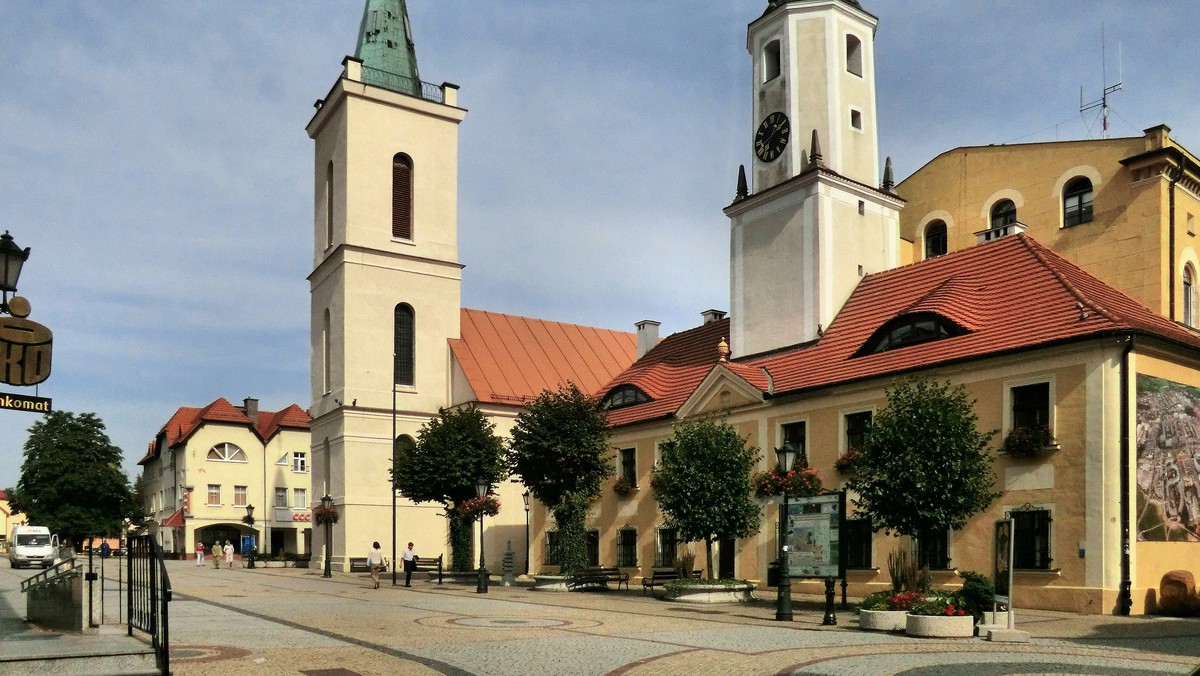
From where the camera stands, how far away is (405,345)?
52062mm

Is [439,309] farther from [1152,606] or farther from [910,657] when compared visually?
[910,657]

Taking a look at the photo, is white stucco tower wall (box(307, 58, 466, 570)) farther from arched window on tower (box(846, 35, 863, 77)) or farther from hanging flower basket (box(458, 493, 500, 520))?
arched window on tower (box(846, 35, 863, 77))

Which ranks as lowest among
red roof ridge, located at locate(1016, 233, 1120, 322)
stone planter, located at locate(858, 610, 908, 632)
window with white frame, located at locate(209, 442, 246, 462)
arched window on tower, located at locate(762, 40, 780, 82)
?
window with white frame, located at locate(209, 442, 246, 462)

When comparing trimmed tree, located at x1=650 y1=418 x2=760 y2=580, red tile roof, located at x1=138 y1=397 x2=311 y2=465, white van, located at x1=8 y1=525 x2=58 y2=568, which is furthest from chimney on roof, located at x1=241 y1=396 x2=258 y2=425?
trimmed tree, located at x1=650 y1=418 x2=760 y2=580

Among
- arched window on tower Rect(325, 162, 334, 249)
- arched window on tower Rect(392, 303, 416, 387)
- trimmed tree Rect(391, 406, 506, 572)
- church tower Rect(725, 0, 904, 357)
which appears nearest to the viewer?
church tower Rect(725, 0, 904, 357)

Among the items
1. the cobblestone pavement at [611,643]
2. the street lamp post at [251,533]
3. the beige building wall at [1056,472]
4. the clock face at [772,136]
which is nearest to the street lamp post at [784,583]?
the cobblestone pavement at [611,643]

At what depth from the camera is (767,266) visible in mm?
36219

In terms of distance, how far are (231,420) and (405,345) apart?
3274cm

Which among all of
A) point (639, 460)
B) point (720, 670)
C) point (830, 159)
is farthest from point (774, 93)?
point (720, 670)

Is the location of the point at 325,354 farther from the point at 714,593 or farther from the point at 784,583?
the point at 784,583

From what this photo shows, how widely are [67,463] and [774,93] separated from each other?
200 feet

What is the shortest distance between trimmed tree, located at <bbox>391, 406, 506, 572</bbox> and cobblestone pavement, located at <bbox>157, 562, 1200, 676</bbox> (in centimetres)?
1565

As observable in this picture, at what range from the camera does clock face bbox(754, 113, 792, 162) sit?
36197 mm

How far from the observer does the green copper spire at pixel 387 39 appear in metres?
53.5
